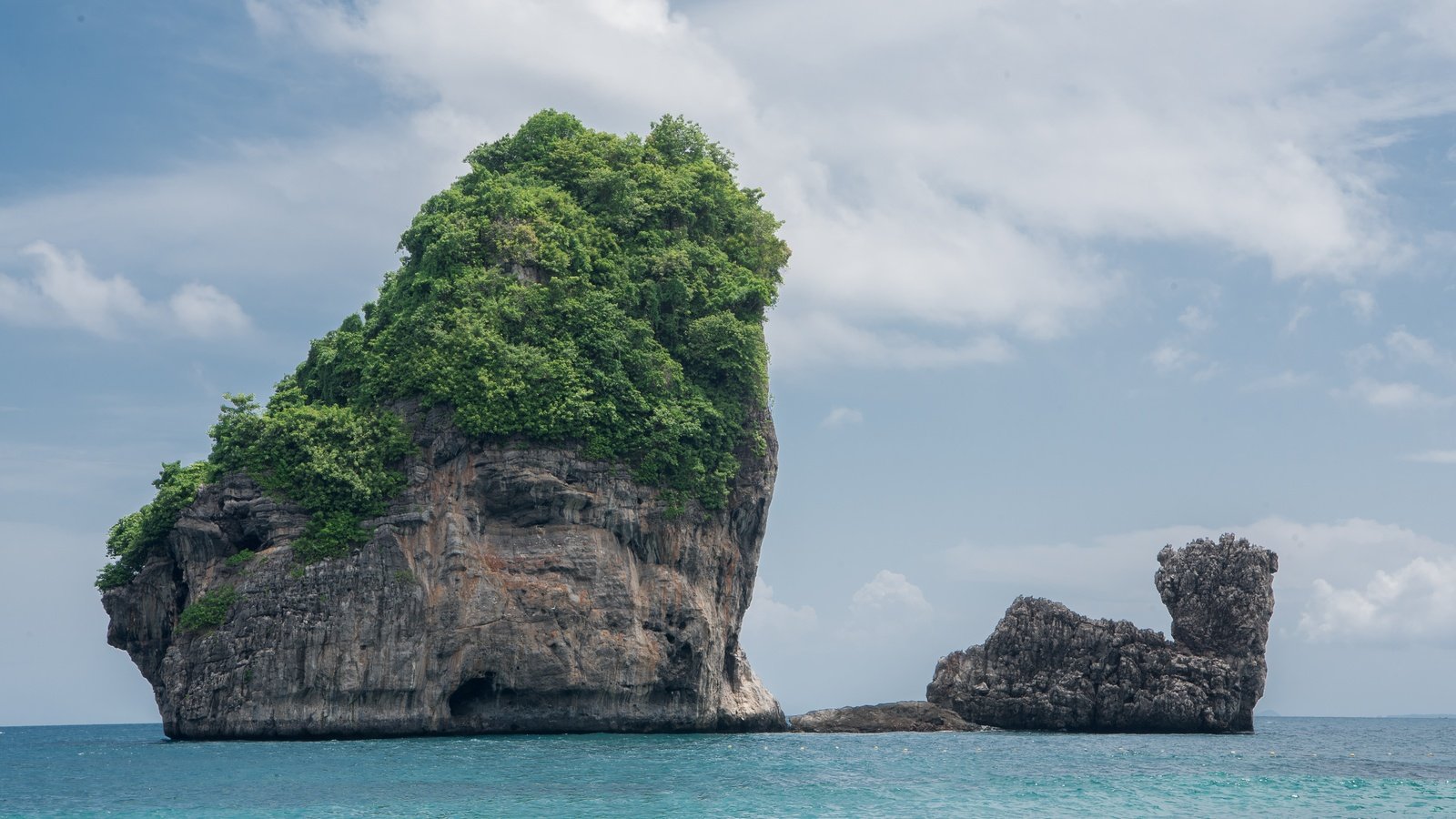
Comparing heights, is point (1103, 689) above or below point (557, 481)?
below

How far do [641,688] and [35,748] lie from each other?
1009 inches

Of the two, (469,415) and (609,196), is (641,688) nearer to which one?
(469,415)

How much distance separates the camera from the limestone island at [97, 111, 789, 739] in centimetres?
4562

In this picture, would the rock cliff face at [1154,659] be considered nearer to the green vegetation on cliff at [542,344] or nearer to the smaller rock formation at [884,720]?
the smaller rock formation at [884,720]

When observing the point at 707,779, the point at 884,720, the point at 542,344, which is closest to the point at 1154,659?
the point at 884,720

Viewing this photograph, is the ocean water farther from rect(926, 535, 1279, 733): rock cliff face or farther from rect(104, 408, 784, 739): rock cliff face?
rect(926, 535, 1279, 733): rock cliff face

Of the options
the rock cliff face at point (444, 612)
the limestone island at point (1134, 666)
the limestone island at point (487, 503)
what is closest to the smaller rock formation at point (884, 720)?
the limestone island at point (1134, 666)

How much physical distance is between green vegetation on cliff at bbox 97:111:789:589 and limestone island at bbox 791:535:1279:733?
14.6m

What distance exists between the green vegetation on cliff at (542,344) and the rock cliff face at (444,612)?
100 cm

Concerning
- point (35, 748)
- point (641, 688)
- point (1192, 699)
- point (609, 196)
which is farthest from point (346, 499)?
point (1192, 699)

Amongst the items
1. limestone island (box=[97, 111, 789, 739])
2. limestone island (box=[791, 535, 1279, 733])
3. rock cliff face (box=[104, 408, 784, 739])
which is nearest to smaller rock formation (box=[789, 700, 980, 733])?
limestone island (box=[791, 535, 1279, 733])

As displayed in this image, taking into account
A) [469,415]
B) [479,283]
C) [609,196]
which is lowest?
[469,415]

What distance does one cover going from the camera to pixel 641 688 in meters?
48.3

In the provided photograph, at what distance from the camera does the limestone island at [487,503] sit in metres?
45.6
